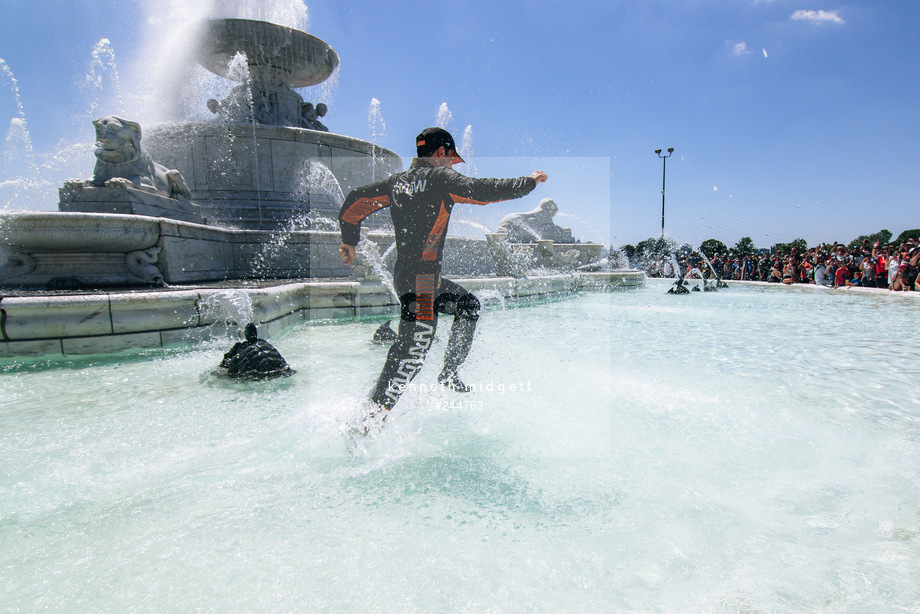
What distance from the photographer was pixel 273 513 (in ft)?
6.43

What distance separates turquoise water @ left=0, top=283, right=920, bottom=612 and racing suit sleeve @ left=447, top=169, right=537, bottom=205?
4.70 feet

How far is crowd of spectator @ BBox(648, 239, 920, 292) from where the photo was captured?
12328 mm

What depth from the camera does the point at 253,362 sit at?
13.2 ft

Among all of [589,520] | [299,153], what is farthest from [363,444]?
[299,153]

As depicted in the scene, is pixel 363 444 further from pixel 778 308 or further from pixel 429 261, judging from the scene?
pixel 778 308

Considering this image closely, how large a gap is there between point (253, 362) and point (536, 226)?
1898 cm

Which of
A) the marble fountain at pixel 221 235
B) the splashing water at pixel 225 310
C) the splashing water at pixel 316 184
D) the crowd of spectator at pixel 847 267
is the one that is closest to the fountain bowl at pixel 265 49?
the marble fountain at pixel 221 235

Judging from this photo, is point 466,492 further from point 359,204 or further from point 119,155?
point 119,155

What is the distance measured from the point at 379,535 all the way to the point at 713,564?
4.09 ft

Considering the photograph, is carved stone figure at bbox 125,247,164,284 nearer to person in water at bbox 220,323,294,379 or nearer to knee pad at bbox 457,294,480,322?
person in water at bbox 220,323,294,379

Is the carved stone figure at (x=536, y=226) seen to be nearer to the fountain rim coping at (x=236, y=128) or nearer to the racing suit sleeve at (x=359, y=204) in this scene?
the fountain rim coping at (x=236, y=128)

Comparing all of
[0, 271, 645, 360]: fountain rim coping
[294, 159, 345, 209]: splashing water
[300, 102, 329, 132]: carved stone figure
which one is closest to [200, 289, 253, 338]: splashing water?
[0, 271, 645, 360]: fountain rim coping

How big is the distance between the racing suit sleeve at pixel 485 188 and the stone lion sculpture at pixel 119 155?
784 cm

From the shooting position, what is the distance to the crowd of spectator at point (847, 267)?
485 inches
